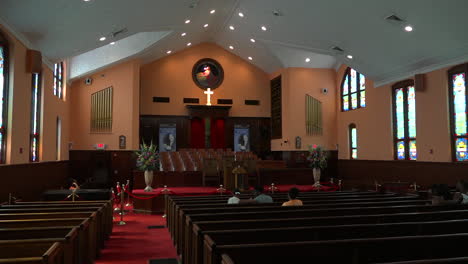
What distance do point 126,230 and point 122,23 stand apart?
21.8 feet

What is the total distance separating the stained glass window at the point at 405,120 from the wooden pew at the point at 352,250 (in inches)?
426

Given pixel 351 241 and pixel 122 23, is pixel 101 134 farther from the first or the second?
pixel 351 241

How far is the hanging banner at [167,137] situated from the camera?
18594 millimetres

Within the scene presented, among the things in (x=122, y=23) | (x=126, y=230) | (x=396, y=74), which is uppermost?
(x=122, y=23)

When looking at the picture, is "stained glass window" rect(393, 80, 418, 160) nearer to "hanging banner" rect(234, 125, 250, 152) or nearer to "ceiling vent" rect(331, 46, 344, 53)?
"ceiling vent" rect(331, 46, 344, 53)

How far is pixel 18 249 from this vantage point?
303 cm

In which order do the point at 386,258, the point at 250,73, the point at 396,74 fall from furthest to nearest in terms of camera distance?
the point at 250,73
the point at 396,74
the point at 386,258

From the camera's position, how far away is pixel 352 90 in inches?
669

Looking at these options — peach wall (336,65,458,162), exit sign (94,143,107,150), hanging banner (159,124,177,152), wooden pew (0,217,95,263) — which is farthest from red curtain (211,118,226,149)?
wooden pew (0,217,95,263)

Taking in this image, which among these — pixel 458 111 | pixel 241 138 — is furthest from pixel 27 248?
pixel 241 138

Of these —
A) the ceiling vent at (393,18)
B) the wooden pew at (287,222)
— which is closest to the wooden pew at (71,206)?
the wooden pew at (287,222)

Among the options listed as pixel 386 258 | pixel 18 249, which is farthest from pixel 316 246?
Answer: pixel 18 249

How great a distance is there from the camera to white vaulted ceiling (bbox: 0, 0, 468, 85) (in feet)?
29.8

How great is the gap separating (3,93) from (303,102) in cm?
1292
